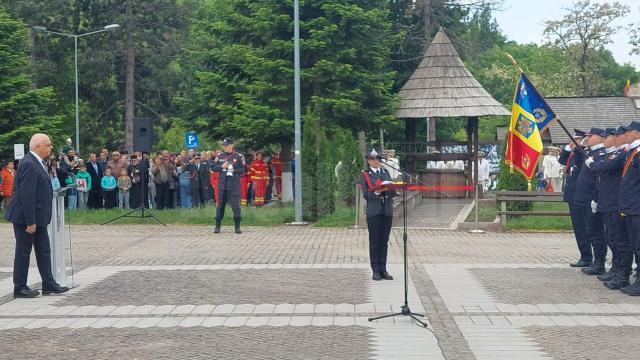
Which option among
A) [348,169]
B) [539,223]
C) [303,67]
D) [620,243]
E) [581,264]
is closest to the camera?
[620,243]

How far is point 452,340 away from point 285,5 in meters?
23.7

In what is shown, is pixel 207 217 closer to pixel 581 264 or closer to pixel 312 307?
pixel 581 264

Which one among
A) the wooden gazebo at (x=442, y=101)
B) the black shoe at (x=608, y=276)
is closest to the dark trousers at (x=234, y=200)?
the black shoe at (x=608, y=276)

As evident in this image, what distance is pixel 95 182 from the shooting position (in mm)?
27656

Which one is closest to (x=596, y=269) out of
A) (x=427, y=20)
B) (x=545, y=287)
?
(x=545, y=287)

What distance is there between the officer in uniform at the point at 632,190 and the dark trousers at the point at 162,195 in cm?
1742

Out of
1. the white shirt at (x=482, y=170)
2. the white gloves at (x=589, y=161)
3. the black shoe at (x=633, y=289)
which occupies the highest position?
the white gloves at (x=589, y=161)

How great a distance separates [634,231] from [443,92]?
67.8 ft

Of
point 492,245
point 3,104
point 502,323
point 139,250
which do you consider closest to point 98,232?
point 139,250

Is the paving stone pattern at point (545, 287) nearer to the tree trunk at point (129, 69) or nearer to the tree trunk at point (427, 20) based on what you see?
the tree trunk at point (427, 20)

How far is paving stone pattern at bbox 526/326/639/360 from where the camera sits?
28.7 feet

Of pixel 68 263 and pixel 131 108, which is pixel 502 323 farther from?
pixel 131 108

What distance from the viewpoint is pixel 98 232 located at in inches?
883

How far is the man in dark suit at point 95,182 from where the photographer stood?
27.6 meters
